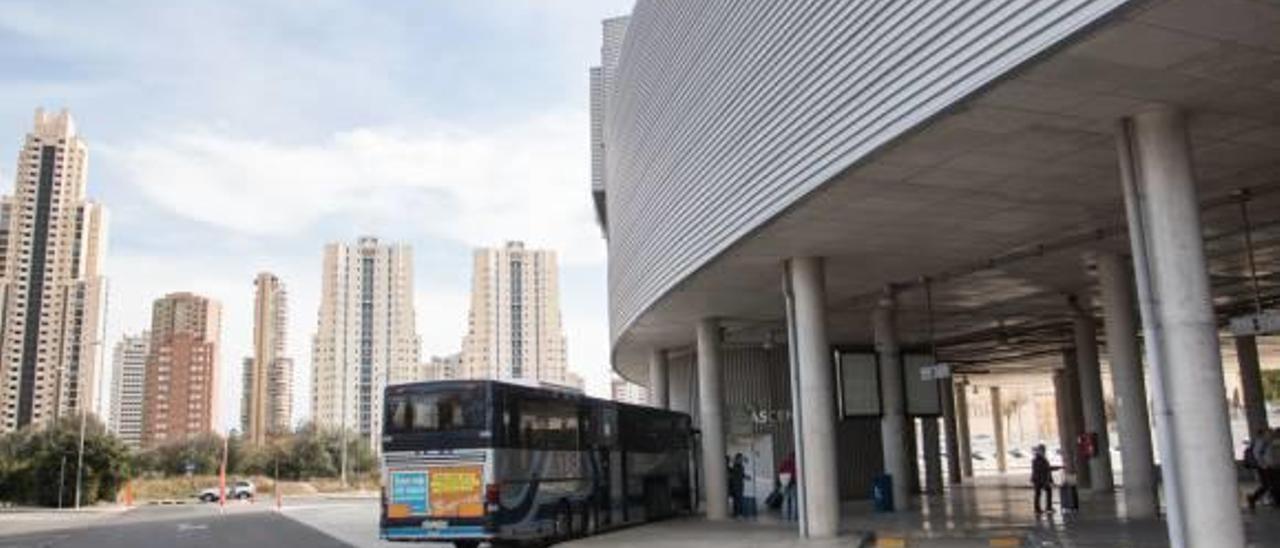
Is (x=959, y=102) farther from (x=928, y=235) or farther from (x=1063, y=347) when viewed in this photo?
(x=1063, y=347)

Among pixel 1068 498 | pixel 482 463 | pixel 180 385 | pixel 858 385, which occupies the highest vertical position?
pixel 180 385

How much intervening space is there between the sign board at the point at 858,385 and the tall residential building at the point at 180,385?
100745 mm

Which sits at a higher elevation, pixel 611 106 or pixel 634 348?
pixel 611 106

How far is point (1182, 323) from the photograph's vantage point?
1097 centimetres

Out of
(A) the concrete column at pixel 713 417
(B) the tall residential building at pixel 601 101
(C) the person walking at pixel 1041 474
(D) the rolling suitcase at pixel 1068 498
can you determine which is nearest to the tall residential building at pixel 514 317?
(B) the tall residential building at pixel 601 101

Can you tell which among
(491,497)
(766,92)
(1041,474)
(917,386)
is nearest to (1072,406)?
(917,386)

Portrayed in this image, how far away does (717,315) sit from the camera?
87.4 ft

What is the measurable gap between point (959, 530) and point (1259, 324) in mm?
8832

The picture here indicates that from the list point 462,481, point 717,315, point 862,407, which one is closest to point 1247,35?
point 462,481

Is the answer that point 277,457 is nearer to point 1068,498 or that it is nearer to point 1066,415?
point 1066,415

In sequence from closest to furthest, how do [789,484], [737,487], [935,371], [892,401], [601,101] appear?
[935,371], [789,484], [892,401], [737,487], [601,101]

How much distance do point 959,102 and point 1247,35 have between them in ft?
8.25

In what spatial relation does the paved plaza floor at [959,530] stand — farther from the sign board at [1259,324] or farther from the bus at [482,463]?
the sign board at [1259,324]

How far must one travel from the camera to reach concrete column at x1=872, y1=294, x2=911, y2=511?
24.9 meters
